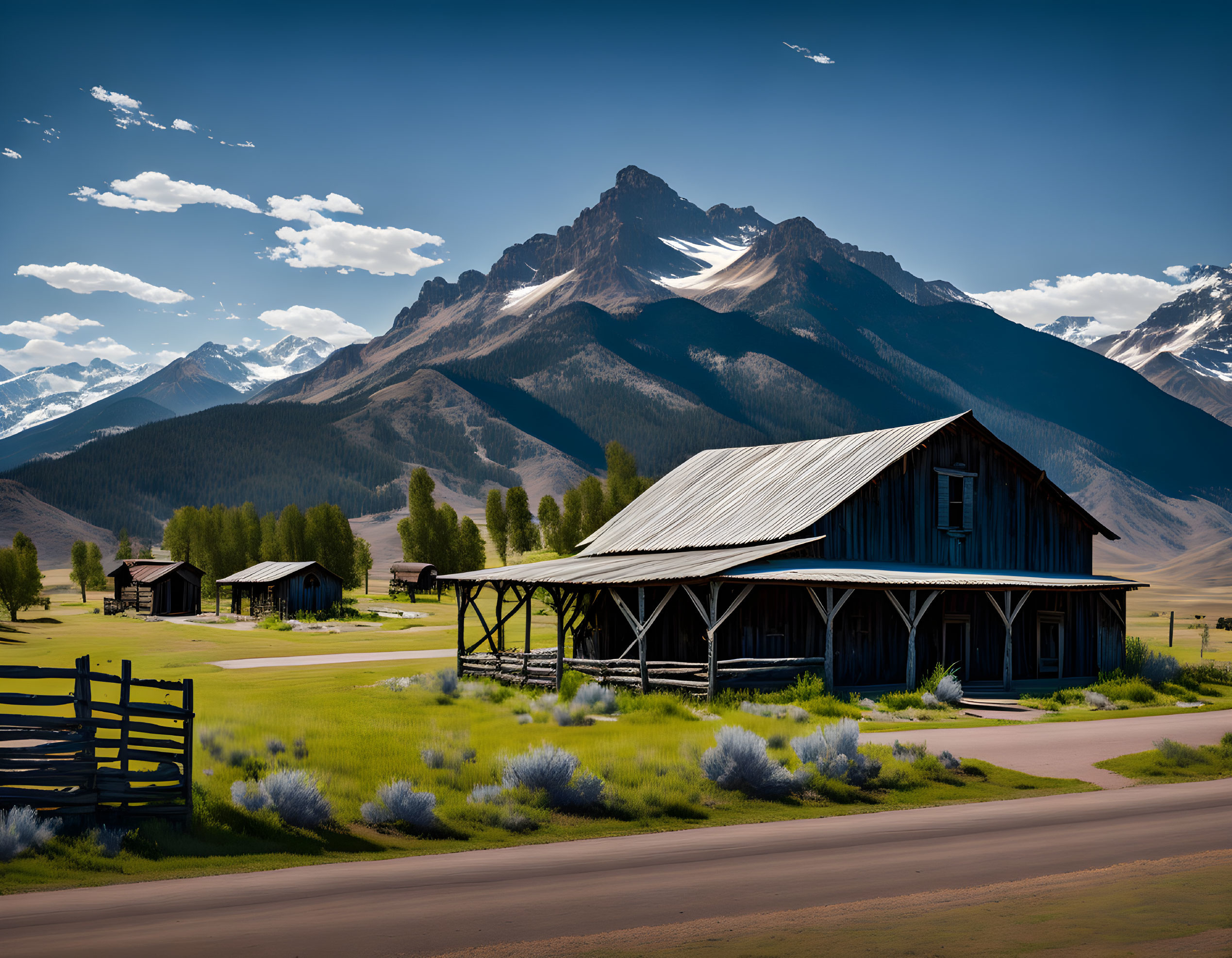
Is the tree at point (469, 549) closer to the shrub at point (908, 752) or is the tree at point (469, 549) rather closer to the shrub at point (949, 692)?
the shrub at point (949, 692)

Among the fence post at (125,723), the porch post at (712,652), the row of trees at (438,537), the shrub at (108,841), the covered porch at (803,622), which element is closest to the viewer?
the shrub at (108,841)

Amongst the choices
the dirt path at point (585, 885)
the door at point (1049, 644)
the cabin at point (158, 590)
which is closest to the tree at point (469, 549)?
the cabin at point (158, 590)

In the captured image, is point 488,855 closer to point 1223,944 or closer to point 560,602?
point 1223,944

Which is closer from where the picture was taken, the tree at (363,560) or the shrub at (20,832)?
the shrub at (20,832)

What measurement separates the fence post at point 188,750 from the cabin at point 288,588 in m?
57.7

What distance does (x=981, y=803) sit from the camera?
14695mm

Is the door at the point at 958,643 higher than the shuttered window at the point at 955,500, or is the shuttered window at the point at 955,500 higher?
the shuttered window at the point at 955,500

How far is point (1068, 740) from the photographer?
20.3 m

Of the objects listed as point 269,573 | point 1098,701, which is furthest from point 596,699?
point 269,573

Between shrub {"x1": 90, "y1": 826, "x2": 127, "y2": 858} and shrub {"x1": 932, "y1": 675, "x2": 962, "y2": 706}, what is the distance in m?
20.5

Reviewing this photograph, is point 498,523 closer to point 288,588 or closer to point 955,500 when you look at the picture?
point 288,588

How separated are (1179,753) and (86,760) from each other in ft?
55.4

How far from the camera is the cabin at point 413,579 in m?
96.3

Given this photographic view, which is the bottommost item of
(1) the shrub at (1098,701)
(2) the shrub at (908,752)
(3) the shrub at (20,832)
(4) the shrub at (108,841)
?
(1) the shrub at (1098,701)
